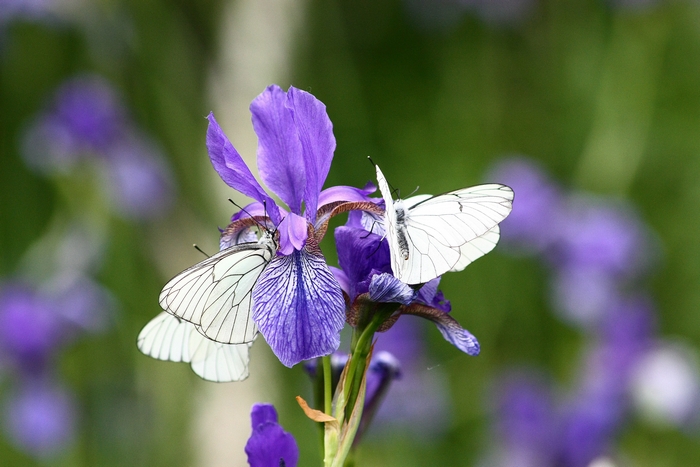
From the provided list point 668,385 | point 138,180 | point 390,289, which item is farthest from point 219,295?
point 138,180

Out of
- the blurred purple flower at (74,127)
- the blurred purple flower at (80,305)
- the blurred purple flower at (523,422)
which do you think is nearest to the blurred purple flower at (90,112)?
the blurred purple flower at (74,127)

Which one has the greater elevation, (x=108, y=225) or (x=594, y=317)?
(x=594, y=317)

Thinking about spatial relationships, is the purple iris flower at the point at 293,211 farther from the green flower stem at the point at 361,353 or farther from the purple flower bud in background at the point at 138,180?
the purple flower bud in background at the point at 138,180

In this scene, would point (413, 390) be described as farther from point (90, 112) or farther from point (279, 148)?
point (279, 148)

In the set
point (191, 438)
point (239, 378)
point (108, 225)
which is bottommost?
point (239, 378)

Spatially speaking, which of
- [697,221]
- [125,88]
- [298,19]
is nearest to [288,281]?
[298,19]

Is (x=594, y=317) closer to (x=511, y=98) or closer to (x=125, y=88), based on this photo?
(x=511, y=98)
